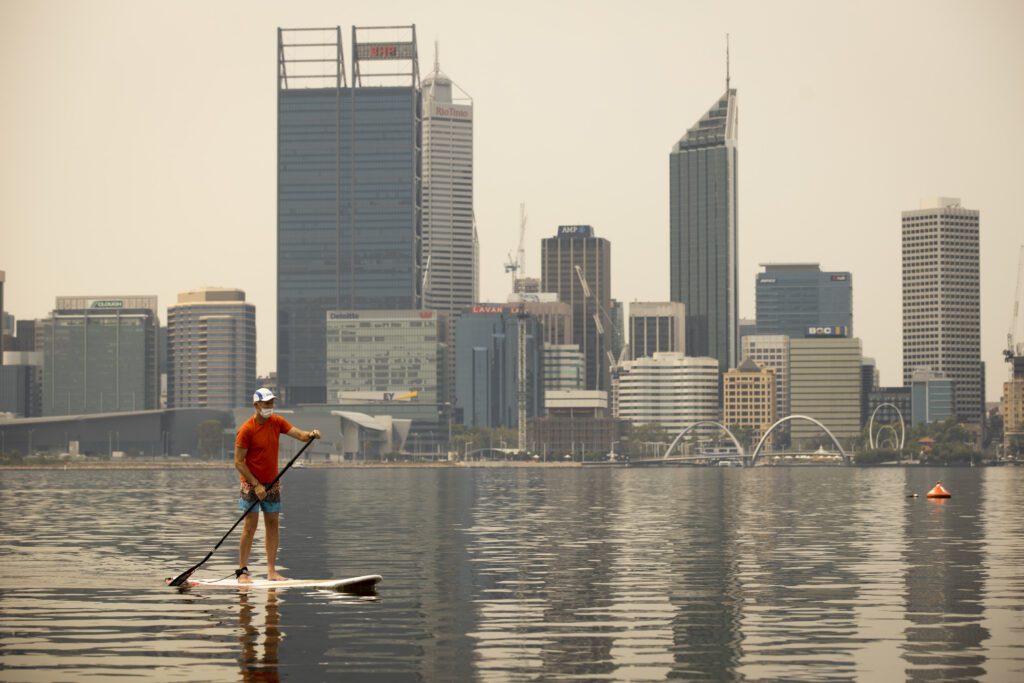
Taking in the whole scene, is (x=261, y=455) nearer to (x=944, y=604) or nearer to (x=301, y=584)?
(x=301, y=584)

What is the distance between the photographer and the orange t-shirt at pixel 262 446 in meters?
32.6

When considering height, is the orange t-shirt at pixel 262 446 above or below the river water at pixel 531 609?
above

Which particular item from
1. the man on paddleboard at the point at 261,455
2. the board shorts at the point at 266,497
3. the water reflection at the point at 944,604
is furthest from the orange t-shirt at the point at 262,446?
the water reflection at the point at 944,604

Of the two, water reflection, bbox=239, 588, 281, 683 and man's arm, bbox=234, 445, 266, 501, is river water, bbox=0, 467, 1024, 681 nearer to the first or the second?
water reflection, bbox=239, 588, 281, 683

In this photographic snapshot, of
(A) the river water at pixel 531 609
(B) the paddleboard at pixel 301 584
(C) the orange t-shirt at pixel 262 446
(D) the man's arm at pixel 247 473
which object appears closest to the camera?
(A) the river water at pixel 531 609

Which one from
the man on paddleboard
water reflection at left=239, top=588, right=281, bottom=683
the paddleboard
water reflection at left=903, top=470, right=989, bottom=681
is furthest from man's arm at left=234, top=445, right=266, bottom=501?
water reflection at left=903, top=470, right=989, bottom=681

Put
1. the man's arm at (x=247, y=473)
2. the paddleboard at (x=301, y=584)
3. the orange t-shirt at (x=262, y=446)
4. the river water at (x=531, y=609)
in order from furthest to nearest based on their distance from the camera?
the paddleboard at (x=301, y=584)
the orange t-shirt at (x=262, y=446)
the man's arm at (x=247, y=473)
the river water at (x=531, y=609)

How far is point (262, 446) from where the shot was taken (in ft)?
107

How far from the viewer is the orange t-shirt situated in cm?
3259

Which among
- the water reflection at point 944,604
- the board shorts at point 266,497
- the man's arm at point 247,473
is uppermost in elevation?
the man's arm at point 247,473

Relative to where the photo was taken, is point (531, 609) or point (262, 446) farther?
point (262, 446)

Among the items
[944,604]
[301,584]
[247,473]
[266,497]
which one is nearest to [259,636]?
[266,497]

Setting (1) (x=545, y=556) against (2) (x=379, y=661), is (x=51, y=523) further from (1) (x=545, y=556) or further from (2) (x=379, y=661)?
(2) (x=379, y=661)

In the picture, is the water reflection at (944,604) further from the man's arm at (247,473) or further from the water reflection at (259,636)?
the man's arm at (247,473)
